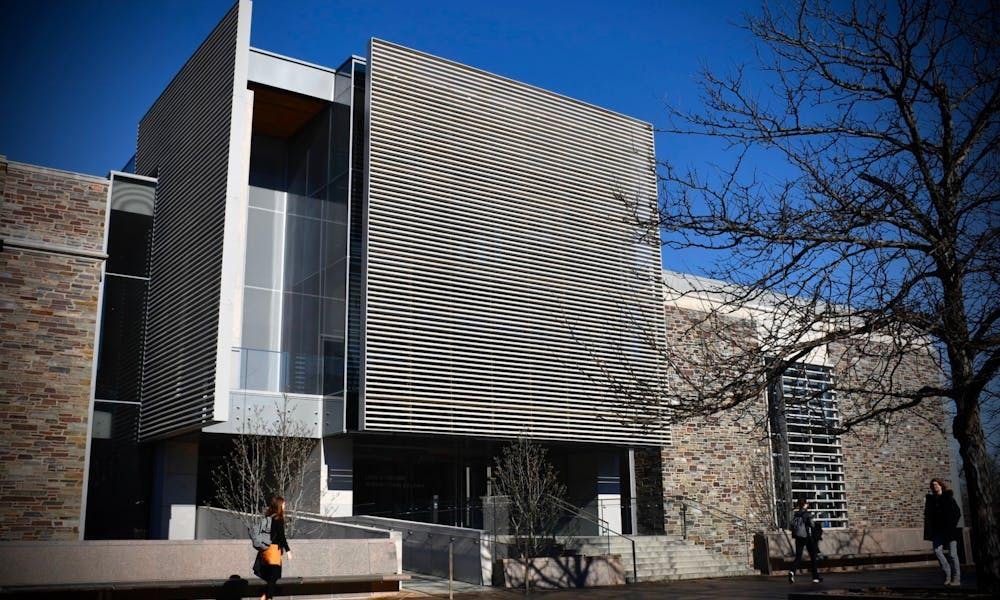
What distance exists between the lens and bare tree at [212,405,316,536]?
61.6 ft

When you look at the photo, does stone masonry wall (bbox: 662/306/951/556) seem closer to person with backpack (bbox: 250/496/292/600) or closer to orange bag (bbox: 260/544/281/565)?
person with backpack (bbox: 250/496/292/600)

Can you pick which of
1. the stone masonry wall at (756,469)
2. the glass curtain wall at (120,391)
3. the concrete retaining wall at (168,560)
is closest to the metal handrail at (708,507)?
the stone masonry wall at (756,469)

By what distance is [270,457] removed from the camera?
803 inches

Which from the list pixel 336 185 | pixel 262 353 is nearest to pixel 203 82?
pixel 336 185

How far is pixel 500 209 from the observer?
75.9ft

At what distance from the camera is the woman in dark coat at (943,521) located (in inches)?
505

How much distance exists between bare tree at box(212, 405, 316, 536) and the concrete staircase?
610 centimetres

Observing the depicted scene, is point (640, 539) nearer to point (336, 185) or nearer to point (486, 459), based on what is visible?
point (486, 459)

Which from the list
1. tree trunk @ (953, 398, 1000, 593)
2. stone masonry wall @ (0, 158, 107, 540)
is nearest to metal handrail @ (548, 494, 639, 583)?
stone masonry wall @ (0, 158, 107, 540)

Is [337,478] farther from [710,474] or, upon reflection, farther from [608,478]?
[710,474]

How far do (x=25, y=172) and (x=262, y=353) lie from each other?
6.18 meters

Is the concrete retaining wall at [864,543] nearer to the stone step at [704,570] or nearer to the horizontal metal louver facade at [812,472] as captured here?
the stone step at [704,570]

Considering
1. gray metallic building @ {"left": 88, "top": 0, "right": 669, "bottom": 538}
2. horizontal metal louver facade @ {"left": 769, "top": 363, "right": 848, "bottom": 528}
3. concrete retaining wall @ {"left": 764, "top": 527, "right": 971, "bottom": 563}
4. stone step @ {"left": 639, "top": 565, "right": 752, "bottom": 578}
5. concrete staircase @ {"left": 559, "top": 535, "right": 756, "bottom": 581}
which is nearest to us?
concrete staircase @ {"left": 559, "top": 535, "right": 756, "bottom": 581}

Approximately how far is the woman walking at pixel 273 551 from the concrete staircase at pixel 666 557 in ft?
26.7
